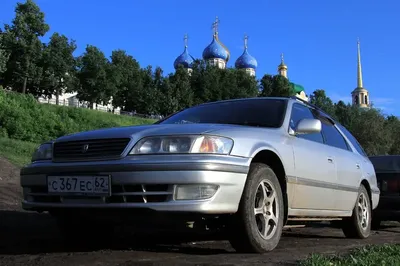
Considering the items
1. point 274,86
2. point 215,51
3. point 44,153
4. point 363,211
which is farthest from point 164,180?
point 215,51

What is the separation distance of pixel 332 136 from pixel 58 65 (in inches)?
1720

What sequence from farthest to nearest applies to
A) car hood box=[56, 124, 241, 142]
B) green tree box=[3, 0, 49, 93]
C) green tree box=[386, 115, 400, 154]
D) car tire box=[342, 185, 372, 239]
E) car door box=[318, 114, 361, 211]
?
green tree box=[386, 115, 400, 154], green tree box=[3, 0, 49, 93], car tire box=[342, 185, 372, 239], car door box=[318, 114, 361, 211], car hood box=[56, 124, 241, 142]

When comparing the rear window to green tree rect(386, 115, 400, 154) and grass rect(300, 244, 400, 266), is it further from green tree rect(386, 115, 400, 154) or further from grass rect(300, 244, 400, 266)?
green tree rect(386, 115, 400, 154)

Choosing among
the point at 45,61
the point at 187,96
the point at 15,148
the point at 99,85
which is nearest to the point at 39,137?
the point at 15,148

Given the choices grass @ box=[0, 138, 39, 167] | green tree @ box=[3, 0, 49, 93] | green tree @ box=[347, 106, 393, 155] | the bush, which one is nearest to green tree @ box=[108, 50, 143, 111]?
green tree @ box=[3, 0, 49, 93]

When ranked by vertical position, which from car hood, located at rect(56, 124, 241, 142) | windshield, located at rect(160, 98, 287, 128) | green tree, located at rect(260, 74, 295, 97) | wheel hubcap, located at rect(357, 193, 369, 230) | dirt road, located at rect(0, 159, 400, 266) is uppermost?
green tree, located at rect(260, 74, 295, 97)

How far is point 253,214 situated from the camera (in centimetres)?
394

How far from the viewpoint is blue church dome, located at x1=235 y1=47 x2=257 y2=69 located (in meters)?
88.9

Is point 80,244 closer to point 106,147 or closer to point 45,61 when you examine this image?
point 106,147

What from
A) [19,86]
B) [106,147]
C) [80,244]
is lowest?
[80,244]

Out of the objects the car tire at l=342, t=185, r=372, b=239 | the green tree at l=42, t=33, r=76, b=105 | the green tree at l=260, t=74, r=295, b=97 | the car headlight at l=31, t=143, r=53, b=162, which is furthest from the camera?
the green tree at l=260, t=74, r=295, b=97

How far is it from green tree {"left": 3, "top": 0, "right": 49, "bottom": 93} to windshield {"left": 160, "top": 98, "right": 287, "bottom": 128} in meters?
42.5

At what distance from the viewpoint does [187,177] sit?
3.63 meters

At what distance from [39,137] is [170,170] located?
26.9m
